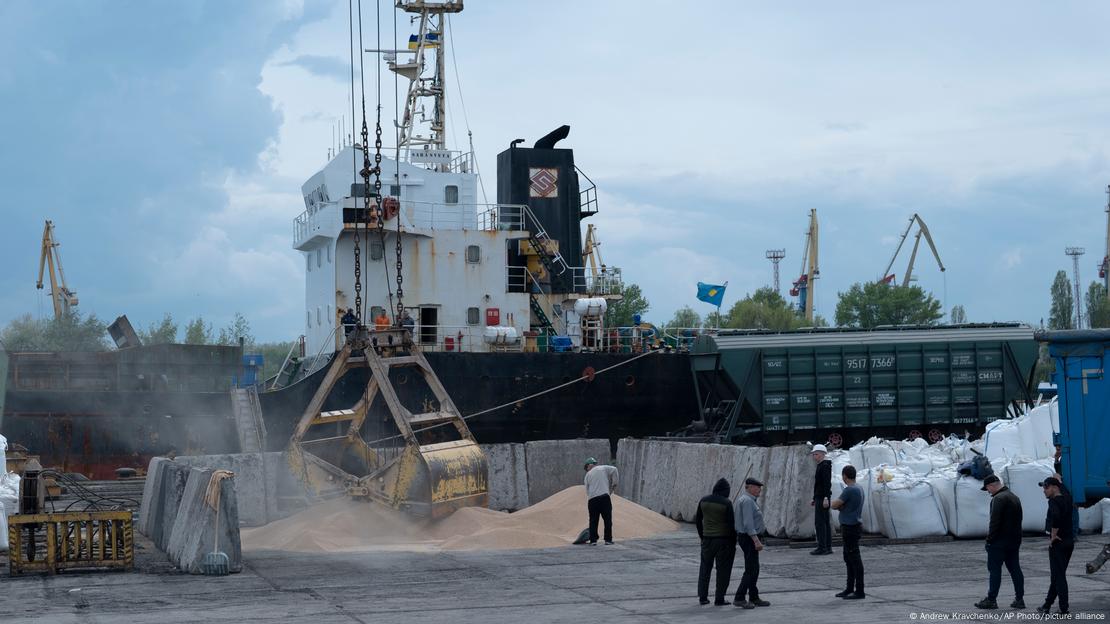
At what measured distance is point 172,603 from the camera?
12.5m

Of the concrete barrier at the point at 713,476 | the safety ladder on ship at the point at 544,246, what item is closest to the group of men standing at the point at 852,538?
the concrete barrier at the point at 713,476

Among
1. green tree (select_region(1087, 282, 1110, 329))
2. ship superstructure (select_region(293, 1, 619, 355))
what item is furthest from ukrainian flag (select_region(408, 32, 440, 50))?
green tree (select_region(1087, 282, 1110, 329))

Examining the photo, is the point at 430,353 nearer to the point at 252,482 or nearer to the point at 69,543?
the point at 252,482

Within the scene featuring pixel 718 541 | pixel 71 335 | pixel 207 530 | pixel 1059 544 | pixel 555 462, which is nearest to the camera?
pixel 1059 544

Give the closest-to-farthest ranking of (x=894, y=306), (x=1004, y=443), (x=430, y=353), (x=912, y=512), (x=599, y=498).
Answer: (x=912, y=512) → (x=599, y=498) → (x=1004, y=443) → (x=430, y=353) → (x=894, y=306)

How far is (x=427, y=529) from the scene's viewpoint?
1822 centimetres

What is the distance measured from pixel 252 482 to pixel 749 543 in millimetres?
11034

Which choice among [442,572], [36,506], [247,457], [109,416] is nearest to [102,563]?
[36,506]

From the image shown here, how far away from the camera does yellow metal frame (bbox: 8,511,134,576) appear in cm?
1454

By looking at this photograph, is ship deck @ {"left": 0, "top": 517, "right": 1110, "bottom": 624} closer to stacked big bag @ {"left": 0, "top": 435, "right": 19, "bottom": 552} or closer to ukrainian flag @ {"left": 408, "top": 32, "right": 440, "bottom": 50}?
stacked big bag @ {"left": 0, "top": 435, "right": 19, "bottom": 552}

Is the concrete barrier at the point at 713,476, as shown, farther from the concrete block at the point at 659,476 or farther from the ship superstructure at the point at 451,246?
the ship superstructure at the point at 451,246

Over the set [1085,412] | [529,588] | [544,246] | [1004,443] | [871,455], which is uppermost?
[544,246]

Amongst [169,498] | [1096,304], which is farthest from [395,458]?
[1096,304]

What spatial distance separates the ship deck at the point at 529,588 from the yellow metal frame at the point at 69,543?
8.9 inches
